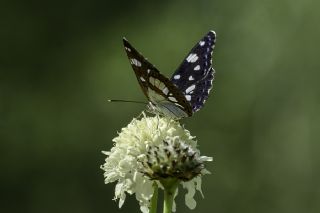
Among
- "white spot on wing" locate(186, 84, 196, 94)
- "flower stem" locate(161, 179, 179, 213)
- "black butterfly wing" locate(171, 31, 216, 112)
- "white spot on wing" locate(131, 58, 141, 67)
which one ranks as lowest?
"flower stem" locate(161, 179, 179, 213)

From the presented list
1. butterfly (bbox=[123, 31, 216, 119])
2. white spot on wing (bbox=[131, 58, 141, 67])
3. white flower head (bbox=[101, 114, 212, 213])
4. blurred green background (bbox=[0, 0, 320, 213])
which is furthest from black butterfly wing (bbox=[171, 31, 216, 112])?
blurred green background (bbox=[0, 0, 320, 213])

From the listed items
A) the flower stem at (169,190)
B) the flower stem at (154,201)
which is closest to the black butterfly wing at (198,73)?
the flower stem at (154,201)

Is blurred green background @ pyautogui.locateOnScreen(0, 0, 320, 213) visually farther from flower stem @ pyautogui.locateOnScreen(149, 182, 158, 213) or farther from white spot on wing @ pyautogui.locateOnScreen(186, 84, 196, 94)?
flower stem @ pyautogui.locateOnScreen(149, 182, 158, 213)

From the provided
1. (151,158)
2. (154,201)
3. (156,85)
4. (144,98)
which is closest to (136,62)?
(156,85)

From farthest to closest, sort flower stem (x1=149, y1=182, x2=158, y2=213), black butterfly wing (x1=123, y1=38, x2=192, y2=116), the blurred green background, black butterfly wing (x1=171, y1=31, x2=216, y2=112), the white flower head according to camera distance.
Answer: the blurred green background, black butterfly wing (x1=171, y1=31, x2=216, y2=112), black butterfly wing (x1=123, y1=38, x2=192, y2=116), flower stem (x1=149, y1=182, x2=158, y2=213), the white flower head

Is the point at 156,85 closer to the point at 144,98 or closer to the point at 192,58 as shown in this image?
the point at 192,58

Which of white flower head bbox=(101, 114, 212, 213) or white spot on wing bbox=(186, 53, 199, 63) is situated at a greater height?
white spot on wing bbox=(186, 53, 199, 63)

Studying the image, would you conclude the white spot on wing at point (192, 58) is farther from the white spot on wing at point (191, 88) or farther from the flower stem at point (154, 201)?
the flower stem at point (154, 201)
